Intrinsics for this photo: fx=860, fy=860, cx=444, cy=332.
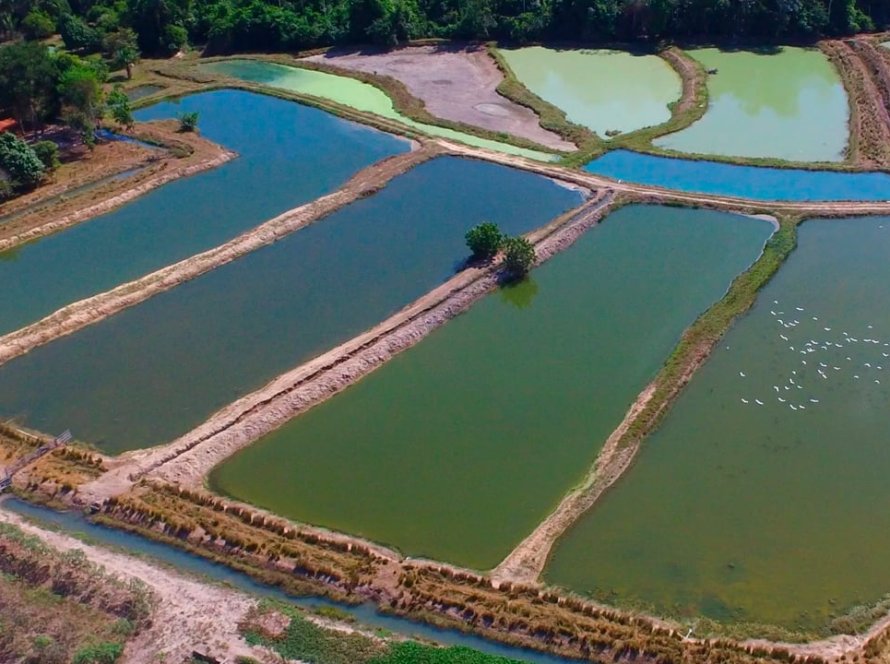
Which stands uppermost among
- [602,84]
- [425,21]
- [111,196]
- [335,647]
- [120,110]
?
[425,21]

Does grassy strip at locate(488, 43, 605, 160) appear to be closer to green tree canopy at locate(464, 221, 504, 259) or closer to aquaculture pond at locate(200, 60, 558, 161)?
aquaculture pond at locate(200, 60, 558, 161)

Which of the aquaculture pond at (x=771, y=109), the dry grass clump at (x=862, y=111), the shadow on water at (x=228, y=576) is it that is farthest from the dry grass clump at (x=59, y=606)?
the dry grass clump at (x=862, y=111)

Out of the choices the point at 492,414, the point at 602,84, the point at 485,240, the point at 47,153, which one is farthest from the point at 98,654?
the point at 602,84

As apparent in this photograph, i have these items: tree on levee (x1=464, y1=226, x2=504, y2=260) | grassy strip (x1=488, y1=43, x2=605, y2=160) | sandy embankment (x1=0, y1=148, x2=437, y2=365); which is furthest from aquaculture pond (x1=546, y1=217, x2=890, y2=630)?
sandy embankment (x1=0, y1=148, x2=437, y2=365)

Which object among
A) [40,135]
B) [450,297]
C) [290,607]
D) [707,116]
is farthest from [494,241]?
[40,135]

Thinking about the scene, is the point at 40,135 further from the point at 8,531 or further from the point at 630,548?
the point at 630,548

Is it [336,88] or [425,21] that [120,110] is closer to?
[336,88]
